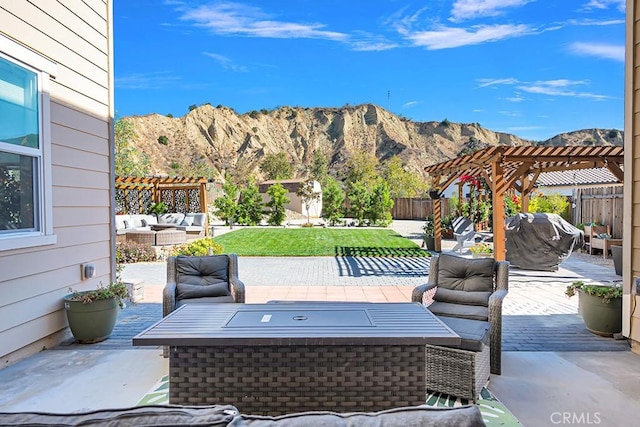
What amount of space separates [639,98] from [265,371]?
3.99 metres

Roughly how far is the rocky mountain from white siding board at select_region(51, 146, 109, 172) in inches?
1619

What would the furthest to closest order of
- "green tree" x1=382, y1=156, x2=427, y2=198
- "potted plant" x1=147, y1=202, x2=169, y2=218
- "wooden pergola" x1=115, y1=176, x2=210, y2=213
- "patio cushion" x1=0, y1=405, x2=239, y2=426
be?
"green tree" x1=382, y1=156, x2=427, y2=198, "potted plant" x1=147, y1=202, x2=169, y2=218, "wooden pergola" x1=115, y1=176, x2=210, y2=213, "patio cushion" x1=0, y1=405, x2=239, y2=426

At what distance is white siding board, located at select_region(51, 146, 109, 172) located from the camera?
12.9 feet

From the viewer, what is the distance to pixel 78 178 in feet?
13.9

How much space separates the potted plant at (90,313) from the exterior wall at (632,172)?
497 centimetres

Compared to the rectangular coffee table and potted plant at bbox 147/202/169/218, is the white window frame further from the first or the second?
potted plant at bbox 147/202/169/218

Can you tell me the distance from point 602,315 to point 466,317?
1797 millimetres

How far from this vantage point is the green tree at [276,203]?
20219mm

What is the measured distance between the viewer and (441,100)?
51375 mm

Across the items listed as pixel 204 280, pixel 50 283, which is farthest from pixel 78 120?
pixel 204 280

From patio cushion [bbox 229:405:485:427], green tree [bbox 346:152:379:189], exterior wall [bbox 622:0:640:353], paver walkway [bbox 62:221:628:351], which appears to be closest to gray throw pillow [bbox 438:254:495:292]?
paver walkway [bbox 62:221:628:351]

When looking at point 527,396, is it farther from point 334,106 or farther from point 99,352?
point 334,106

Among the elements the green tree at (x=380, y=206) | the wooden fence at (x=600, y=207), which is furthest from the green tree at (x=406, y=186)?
the wooden fence at (x=600, y=207)

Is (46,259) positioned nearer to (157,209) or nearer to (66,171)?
(66,171)
